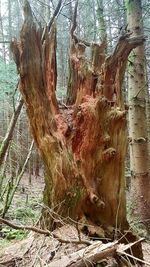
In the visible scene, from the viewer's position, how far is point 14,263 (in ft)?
10.4

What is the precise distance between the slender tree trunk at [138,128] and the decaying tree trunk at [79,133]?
8.59 ft

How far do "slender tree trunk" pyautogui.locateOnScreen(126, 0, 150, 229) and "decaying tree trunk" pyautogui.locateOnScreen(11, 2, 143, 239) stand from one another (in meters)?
2.62

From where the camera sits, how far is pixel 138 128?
639 cm

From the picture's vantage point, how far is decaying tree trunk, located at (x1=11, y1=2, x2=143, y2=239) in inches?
139

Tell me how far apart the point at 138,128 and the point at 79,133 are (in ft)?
9.57

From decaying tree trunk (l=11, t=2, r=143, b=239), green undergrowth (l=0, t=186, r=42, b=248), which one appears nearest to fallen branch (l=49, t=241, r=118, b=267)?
green undergrowth (l=0, t=186, r=42, b=248)

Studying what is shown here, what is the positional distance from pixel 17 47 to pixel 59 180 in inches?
58.2

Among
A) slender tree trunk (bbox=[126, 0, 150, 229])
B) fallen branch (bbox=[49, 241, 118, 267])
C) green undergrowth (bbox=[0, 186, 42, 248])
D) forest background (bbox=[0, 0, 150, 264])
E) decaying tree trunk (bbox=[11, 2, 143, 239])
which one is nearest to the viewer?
fallen branch (bbox=[49, 241, 118, 267])

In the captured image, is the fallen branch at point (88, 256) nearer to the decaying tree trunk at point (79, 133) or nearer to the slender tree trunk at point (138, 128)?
the decaying tree trunk at point (79, 133)

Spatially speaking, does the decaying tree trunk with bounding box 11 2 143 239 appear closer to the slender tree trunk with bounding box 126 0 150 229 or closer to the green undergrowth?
the green undergrowth

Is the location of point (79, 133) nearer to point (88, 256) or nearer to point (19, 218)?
point (88, 256)

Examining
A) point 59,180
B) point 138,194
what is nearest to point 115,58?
point 59,180

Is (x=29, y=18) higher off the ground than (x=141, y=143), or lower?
higher

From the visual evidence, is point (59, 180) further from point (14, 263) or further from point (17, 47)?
point (17, 47)
